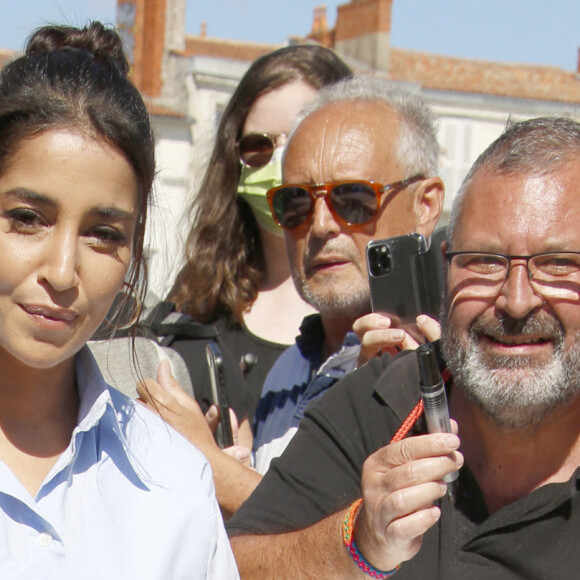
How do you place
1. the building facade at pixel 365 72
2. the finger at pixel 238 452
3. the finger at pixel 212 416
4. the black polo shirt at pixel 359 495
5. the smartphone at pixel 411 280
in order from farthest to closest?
the building facade at pixel 365 72
the finger at pixel 212 416
the finger at pixel 238 452
the smartphone at pixel 411 280
the black polo shirt at pixel 359 495

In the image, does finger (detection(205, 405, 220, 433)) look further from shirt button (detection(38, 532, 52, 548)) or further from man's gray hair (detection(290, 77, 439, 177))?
shirt button (detection(38, 532, 52, 548))

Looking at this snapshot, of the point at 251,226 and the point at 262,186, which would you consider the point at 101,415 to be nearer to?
the point at 262,186

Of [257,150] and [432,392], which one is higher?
[257,150]

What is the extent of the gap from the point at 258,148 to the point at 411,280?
1198mm

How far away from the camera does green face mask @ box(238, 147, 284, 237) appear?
368 cm

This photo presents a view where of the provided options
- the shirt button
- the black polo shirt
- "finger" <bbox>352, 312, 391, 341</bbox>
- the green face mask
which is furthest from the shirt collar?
the green face mask

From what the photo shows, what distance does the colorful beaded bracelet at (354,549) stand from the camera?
2.12 metres

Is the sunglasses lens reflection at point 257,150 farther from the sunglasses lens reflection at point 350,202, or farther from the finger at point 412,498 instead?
the finger at point 412,498

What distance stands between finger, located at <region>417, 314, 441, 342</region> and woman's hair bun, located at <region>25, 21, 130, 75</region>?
1051mm

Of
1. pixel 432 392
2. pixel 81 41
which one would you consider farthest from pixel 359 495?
pixel 81 41

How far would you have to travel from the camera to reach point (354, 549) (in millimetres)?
2145

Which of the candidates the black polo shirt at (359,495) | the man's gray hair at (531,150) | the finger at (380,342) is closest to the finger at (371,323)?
the finger at (380,342)

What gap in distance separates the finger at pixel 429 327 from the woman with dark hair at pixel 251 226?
918 mm

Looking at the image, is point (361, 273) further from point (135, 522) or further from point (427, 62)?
point (427, 62)
